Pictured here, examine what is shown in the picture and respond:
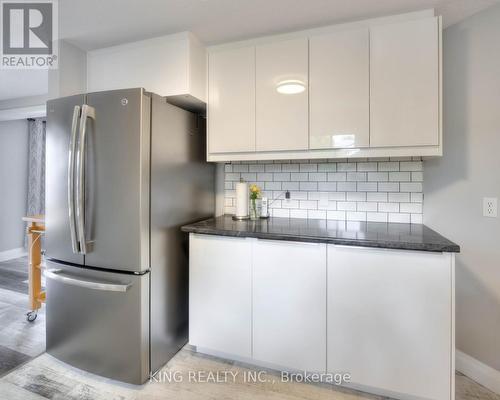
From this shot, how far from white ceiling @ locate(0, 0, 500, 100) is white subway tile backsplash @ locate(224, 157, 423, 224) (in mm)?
964

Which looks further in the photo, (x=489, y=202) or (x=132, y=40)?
(x=132, y=40)

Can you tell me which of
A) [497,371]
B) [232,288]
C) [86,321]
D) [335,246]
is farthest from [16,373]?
[497,371]

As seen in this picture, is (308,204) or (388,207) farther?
(308,204)

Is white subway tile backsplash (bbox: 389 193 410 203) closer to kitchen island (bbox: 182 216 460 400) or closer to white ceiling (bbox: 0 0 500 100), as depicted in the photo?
kitchen island (bbox: 182 216 460 400)

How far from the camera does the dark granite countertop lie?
138cm

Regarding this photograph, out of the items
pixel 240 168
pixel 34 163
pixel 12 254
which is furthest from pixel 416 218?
pixel 12 254

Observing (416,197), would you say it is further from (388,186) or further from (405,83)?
(405,83)

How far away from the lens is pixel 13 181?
4.13 metres

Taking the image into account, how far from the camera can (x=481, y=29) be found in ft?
5.38

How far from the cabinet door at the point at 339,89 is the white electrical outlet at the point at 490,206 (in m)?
0.79

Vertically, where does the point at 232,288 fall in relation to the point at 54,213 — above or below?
below

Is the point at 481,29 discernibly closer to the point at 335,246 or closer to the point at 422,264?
the point at 422,264

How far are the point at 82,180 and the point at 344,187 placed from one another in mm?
1848

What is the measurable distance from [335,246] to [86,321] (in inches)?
64.0
